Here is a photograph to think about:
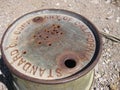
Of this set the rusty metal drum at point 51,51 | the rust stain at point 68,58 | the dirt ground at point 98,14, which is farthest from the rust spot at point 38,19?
the dirt ground at point 98,14

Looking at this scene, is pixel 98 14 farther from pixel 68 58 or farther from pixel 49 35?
pixel 68 58

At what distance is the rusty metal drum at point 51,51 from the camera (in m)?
2.08

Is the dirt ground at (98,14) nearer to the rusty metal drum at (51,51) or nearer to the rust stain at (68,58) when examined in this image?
the rusty metal drum at (51,51)

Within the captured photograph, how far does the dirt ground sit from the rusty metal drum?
2.07ft

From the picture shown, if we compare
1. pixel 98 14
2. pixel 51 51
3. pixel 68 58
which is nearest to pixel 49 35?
pixel 51 51

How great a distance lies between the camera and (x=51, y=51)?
2182mm

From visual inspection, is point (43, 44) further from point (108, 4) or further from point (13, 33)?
point (108, 4)

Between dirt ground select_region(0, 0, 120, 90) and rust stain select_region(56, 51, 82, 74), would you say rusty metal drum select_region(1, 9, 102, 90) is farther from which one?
dirt ground select_region(0, 0, 120, 90)

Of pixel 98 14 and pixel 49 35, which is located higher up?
pixel 49 35

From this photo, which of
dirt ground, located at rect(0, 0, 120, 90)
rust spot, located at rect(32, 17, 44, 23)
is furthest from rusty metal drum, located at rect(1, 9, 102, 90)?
dirt ground, located at rect(0, 0, 120, 90)

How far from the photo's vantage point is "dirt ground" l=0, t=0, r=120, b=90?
9.83ft

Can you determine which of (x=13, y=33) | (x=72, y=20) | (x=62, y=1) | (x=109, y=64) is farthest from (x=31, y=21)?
(x=62, y=1)

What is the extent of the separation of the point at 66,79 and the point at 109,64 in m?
1.09

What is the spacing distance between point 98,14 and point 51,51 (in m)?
1.50
